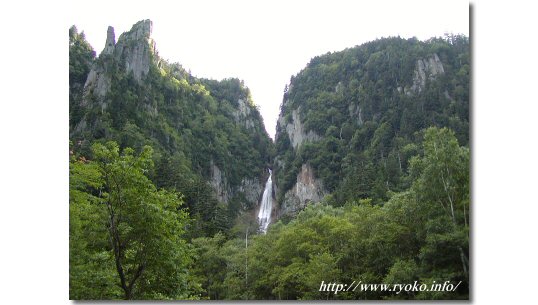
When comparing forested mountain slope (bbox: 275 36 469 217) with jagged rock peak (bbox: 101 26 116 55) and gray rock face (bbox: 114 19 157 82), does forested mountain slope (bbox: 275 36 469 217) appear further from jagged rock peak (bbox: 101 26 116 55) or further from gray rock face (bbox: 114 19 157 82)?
jagged rock peak (bbox: 101 26 116 55)

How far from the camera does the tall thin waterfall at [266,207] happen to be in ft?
41.8

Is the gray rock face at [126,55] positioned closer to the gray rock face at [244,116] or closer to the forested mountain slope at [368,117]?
the gray rock face at [244,116]

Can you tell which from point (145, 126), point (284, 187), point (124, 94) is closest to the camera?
point (145, 126)

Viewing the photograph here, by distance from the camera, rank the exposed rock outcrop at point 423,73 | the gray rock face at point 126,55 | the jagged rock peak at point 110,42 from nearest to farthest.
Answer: the gray rock face at point 126,55 < the jagged rock peak at point 110,42 < the exposed rock outcrop at point 423,73

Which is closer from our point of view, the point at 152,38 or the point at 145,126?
the point at 152,38

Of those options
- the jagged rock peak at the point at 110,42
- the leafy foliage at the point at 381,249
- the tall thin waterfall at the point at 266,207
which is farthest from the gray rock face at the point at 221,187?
the jagged rock peak at the point at 110,42

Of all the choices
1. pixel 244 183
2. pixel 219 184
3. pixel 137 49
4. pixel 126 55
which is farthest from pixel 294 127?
pixel 126 55

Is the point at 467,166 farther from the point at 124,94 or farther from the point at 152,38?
the point at 124,94

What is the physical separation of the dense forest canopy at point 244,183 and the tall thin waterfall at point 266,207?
0.27m

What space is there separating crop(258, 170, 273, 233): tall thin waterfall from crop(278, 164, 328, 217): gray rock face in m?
0.78
